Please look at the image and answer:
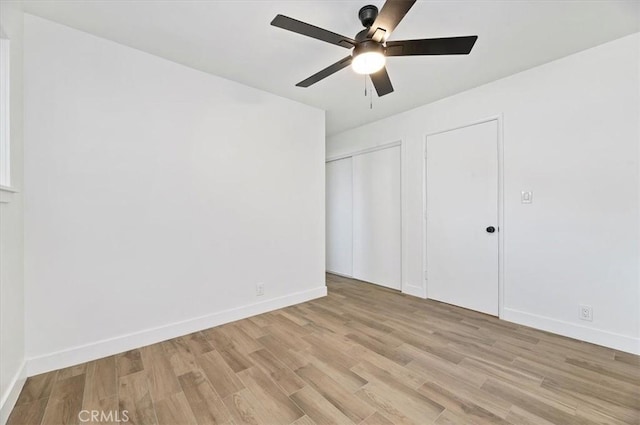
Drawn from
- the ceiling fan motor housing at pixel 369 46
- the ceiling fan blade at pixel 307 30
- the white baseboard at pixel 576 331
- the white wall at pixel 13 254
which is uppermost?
the ceiling fan blade at pixel 307 30

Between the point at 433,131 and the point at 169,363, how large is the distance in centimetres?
357

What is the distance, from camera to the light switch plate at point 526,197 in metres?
2.61

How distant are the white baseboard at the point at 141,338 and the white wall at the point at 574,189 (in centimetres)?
→ 257

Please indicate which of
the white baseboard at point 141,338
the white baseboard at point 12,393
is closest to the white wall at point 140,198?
the white baseboard at point 141,338

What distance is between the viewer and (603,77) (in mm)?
2234

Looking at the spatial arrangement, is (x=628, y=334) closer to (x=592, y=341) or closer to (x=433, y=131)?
(x=592, y=341)

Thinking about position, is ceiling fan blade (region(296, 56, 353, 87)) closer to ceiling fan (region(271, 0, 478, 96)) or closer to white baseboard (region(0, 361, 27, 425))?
ceiling fan (region(271, 0, 478, 96))

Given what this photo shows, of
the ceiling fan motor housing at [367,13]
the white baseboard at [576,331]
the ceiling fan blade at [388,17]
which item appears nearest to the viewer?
the ceiling fan blade at [388,17]

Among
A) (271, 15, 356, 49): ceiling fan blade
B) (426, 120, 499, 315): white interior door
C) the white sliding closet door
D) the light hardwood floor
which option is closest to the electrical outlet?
the light hardwood floor

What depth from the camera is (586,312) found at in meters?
2.31

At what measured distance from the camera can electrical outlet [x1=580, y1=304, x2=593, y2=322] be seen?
2.29 m

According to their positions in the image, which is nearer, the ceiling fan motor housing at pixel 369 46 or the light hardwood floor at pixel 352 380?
the light hardwood floor at pixel 352 380
